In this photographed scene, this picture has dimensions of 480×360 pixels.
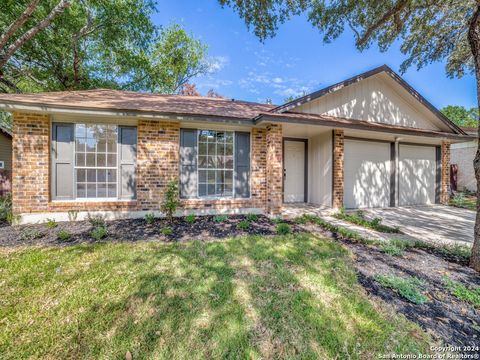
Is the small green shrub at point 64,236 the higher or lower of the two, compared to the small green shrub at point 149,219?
lower

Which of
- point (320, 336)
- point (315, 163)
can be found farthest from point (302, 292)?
point (315, 163)

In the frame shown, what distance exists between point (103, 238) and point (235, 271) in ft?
9.78

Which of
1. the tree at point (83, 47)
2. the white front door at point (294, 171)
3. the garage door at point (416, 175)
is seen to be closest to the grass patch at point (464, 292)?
the white front door at point (294, 171)

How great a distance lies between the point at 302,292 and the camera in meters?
2.64

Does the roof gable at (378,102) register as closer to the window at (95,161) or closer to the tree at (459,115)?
the window at (95,161)

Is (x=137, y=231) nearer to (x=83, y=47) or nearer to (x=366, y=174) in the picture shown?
(x=366, y=174)

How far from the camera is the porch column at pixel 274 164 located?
20.5 ft

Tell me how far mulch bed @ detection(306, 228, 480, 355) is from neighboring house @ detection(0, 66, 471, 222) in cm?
316

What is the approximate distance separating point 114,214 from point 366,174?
8463mm

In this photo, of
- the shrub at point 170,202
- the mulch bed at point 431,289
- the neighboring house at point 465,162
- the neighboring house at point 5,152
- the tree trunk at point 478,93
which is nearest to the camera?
the mulch bed at point 431,289

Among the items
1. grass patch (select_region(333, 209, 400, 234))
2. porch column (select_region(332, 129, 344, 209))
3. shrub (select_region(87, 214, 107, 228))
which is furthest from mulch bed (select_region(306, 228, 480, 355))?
shrub (select_region(87, 214, 107, 228))

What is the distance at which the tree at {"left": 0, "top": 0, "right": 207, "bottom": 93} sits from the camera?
416 inches

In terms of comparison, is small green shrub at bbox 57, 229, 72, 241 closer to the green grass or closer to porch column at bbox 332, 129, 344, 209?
the green grass

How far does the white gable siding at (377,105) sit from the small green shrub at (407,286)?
17.4 ft
